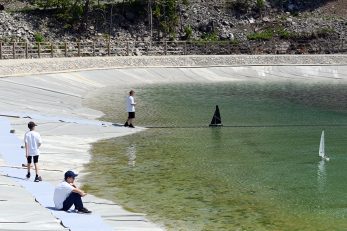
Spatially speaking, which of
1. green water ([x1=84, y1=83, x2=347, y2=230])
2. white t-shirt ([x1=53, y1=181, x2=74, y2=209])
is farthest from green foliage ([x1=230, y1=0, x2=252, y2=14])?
white t-shirt ([x1=53, y1=181, x2=74, y2=209])

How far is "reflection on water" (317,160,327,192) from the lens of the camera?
2369cm

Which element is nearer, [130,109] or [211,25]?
[130,109]

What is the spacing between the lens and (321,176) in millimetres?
25375

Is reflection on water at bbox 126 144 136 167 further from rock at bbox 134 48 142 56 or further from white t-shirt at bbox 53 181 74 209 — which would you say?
rock at bbox 134 48 142 56

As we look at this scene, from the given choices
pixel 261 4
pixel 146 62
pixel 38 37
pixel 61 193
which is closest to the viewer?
pixel 61 193

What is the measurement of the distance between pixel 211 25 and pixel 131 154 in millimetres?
65493

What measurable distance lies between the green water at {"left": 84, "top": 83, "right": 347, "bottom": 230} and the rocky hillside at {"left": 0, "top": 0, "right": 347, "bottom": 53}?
41.2 metres

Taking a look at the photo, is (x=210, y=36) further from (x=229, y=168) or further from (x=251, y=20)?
(x=229, y=168)

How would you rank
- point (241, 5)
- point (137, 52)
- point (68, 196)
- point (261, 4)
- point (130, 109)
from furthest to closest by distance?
point (241, 5) → point (261, 4) → point (137, 52) → point (130, 109) → point (68, 196)

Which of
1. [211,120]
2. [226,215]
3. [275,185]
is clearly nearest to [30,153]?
[226,215]

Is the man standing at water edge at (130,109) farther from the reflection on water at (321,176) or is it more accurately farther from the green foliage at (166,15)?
the green foliage at (166,15)

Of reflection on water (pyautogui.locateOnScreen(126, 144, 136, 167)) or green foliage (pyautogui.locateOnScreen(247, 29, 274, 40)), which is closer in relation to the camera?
reflection on water (pyautogui.locateOnScreen(126, 144, 136, 167))

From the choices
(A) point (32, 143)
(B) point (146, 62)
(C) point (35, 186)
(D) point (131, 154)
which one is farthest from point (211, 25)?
(C) point (35, 186)

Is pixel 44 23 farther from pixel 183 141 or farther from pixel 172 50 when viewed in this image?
pixel 183 141
